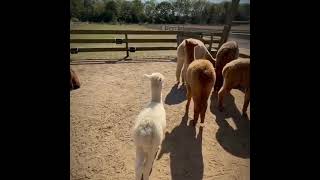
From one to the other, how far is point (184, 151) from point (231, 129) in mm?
953

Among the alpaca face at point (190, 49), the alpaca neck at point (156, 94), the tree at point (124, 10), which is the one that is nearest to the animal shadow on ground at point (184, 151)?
the alpaca neck at point (156, 94)

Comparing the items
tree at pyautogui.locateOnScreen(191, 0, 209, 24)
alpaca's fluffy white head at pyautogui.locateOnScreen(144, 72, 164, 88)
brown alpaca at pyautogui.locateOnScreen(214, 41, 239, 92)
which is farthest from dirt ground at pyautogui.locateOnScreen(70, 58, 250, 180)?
tree at pyautogui.locateOnScreen(191, 0, 209, 24)

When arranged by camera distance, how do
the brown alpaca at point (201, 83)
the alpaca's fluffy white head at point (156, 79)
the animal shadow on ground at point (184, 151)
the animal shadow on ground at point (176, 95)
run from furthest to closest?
1. the animal shadow on ground at point (176, 95)
2. the brown alpaca at point (201, 83)
3. the alpaca's fluffy white head at point (156, 79)
4. the animal shadow on ground at point (184, 151)

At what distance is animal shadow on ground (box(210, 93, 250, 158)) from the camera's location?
131 inches

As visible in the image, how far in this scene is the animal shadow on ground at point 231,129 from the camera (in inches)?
131

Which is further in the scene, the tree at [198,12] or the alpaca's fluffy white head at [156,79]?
the alpaca's fluffy white head at [156,79]

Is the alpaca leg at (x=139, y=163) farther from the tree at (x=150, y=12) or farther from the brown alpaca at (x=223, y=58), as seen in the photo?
the brown alpaca at (x=223, y=58)

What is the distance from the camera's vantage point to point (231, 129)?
4.02m

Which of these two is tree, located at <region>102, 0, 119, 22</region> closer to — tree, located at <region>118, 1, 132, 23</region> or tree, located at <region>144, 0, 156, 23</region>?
tree, located at <region>118, 1, 132, 23</region>
